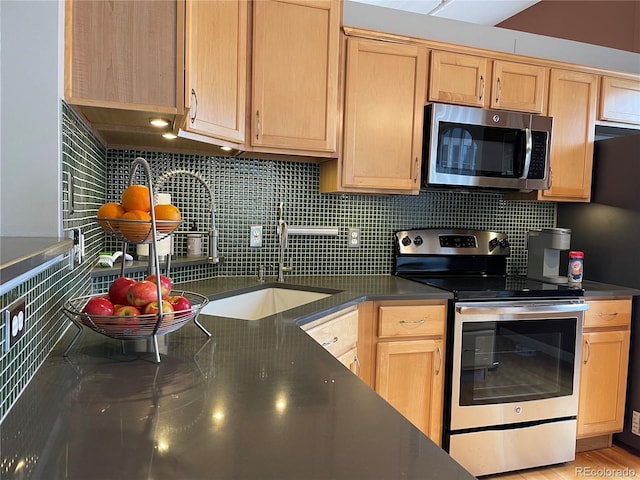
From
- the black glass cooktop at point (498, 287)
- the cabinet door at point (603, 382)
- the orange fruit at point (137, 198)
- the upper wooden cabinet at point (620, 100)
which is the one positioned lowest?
the cabinet door at point (603, 382)

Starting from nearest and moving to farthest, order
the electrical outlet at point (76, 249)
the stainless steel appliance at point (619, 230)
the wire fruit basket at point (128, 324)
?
1. the wire fruit basket at point (128, 324)
2. the electrical outlet at point (76, 249)
3. the stainless steel appliance at point (619, 230)

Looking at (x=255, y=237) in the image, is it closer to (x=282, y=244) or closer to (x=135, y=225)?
(x=282, y=244)

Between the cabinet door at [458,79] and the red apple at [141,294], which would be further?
the cabinet door at [458,79]

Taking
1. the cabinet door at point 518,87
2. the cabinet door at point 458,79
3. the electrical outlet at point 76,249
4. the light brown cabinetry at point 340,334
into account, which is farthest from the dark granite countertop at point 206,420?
the cabinet door at point 518,87

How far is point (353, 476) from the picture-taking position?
23.2 inches

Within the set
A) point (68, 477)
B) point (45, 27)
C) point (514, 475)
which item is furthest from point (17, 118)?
point (514, 475)

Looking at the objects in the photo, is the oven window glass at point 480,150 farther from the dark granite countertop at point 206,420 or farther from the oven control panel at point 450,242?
the dark granite countertop at point 206,420

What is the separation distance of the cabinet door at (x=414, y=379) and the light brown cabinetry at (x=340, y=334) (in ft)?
0.56

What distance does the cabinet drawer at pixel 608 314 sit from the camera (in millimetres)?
2447

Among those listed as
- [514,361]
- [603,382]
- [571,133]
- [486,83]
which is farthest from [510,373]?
[486,83]

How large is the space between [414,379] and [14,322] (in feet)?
5.94

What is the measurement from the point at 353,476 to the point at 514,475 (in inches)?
84.4

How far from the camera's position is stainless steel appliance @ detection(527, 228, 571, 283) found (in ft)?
8.48

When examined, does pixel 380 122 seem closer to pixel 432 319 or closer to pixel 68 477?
pixel 432 319
